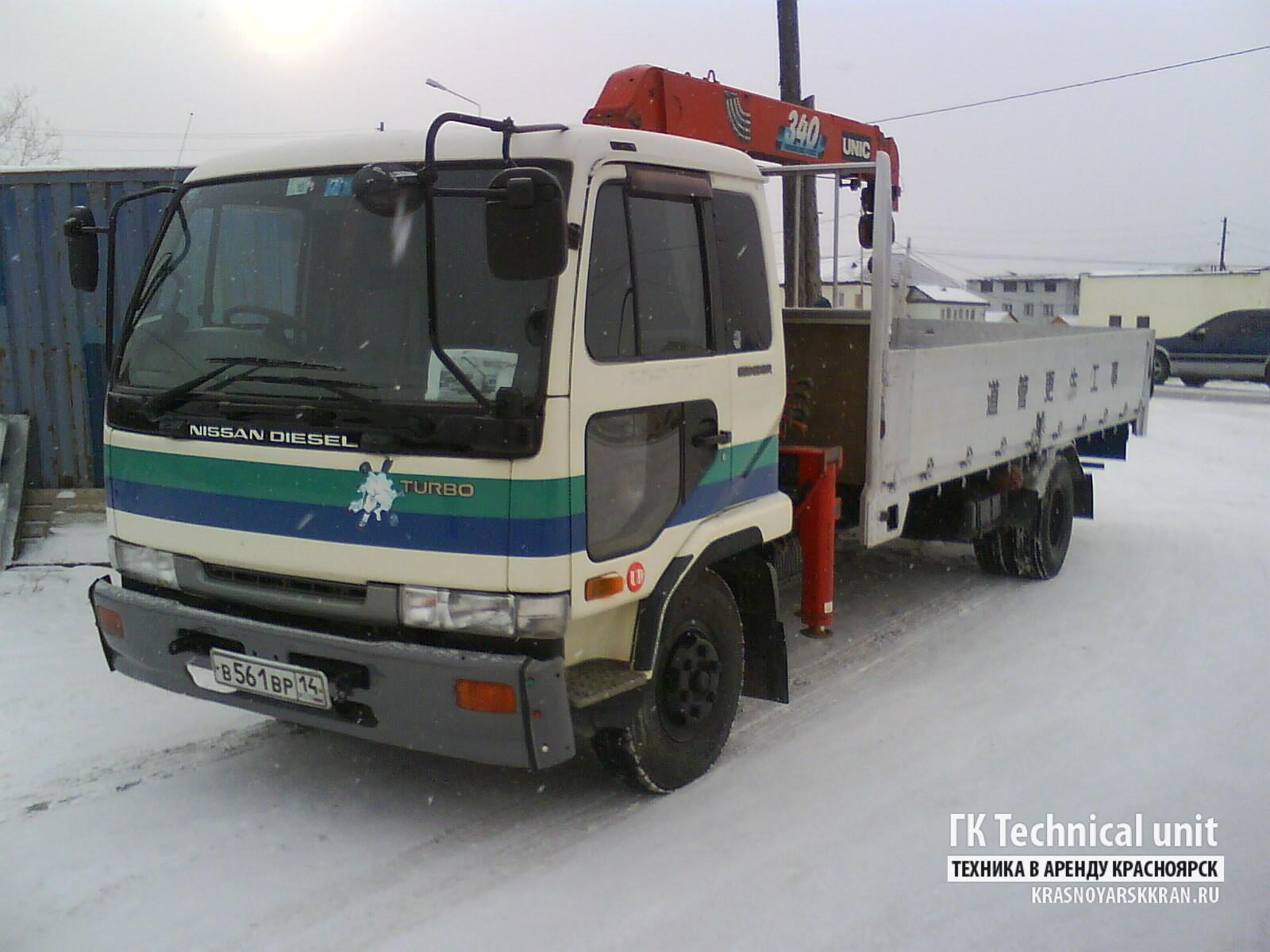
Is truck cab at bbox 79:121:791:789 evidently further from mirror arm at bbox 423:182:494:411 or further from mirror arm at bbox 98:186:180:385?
mirror arm at bbox 98:186:180:385

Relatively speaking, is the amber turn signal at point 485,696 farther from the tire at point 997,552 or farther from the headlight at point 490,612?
the tire at point 997,552

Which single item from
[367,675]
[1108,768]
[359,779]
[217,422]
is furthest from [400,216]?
[1108,768]

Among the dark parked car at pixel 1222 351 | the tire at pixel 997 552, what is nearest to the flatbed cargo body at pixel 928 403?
the tire at pixel 997 552

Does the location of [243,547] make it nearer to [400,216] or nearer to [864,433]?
[400,216]

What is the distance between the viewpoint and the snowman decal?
3.42 meters

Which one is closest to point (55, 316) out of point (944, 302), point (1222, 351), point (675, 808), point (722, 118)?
point (722, 118)

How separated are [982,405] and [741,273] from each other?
251 centimetres

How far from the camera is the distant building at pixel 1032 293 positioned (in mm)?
Answer: 74875

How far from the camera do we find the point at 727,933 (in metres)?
3.30

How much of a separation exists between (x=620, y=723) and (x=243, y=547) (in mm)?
1447

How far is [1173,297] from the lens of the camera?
4128 centimetres

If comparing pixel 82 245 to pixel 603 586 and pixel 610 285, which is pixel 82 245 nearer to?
pixel 610 285

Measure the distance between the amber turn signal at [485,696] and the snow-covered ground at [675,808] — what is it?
0.65m

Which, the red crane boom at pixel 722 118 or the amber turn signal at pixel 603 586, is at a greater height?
the red crane boom at pixel 722 118
